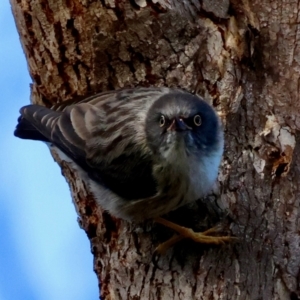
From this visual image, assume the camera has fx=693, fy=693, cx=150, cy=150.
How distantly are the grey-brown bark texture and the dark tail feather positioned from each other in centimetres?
20

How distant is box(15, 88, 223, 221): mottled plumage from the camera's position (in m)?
3.00

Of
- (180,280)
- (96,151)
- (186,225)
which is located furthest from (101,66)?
(180,280)

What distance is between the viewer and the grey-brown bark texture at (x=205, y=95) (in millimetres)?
2916

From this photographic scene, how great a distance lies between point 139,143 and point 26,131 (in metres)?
0.78

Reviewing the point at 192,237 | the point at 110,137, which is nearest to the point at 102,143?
the point at 110,137

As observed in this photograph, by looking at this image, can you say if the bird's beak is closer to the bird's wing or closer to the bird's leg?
the bird's wing

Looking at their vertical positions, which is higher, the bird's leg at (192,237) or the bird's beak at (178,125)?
the bird's beak at (178,125)

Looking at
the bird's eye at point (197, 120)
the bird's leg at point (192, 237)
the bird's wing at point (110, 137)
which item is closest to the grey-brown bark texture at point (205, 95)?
the bird's leg at point (192, 237)

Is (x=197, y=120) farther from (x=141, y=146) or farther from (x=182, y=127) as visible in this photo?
(x=141, y=146)

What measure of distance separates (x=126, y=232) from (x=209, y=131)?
2.00 ft

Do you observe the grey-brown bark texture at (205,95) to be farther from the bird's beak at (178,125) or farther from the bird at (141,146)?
the bird's beak at (178,125)

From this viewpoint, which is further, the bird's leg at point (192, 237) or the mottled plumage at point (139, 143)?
the mottled plumage at point (139, 143)

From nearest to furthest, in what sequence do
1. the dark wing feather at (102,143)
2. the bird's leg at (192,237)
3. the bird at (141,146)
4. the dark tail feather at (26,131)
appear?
the bird's leg at (192,237) → the bird at (141,146) → the dark wing feather at (102,143) → the dark tail feather at (26,131)

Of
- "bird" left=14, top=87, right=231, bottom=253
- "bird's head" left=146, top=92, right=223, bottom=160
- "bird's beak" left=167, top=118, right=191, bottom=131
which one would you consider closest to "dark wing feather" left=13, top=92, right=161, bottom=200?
"bird" left=14, top=87, right=231, bottom=253
